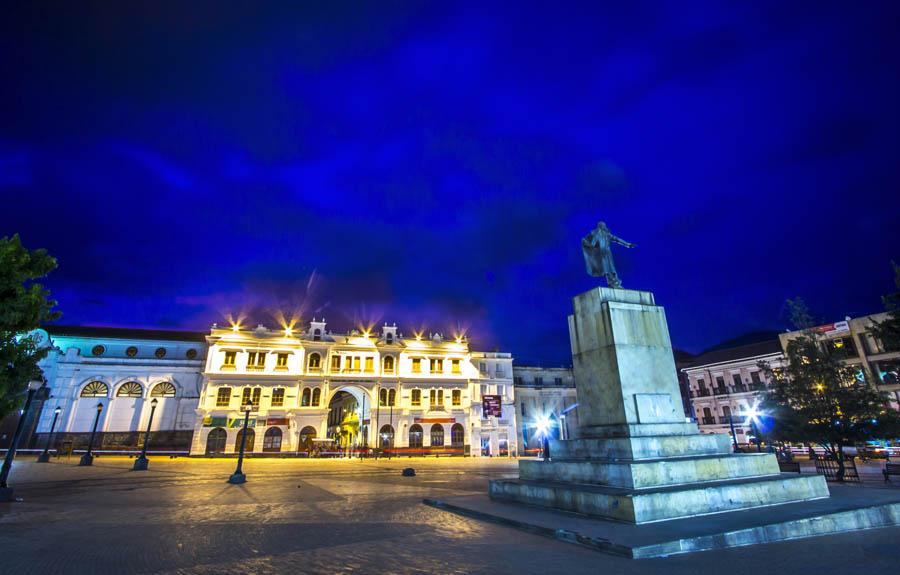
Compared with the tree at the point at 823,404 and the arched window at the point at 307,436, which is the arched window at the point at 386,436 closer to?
the arched window at the point at 307,436

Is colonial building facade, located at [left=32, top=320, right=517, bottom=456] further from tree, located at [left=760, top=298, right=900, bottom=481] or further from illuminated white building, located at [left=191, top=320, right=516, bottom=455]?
tree, located at [left=760, top=298, right=900, bottom=481]

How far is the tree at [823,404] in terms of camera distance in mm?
17531

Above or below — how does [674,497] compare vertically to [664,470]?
below

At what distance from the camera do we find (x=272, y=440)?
153 feet

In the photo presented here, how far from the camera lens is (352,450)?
47.8 metres

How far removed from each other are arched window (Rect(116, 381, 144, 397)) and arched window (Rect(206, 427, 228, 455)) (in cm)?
988

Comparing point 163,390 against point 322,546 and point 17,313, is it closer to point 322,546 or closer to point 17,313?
point 17,313

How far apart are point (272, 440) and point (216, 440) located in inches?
230

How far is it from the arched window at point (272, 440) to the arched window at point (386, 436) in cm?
1135

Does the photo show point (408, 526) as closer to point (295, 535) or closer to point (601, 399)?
point (295, 535)

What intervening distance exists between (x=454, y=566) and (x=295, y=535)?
366cm

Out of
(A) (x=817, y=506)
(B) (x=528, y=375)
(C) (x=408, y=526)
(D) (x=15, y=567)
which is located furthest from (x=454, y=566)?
(B) (x=528, y=375)

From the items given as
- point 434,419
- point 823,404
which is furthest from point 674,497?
point 434,419

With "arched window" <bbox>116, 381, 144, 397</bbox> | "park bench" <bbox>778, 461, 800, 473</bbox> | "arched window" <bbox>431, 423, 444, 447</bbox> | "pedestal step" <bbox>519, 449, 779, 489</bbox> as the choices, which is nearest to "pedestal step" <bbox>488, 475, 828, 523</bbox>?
"pedestal step" <bbox>519, 449, 779, 489</bbox>
